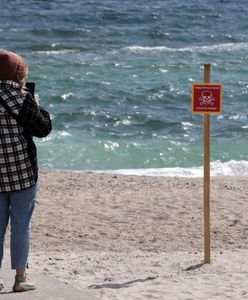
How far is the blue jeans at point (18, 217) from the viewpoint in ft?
21.7

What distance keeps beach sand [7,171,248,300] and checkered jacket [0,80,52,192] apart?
3.59 ft

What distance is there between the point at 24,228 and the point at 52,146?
9.60 meters

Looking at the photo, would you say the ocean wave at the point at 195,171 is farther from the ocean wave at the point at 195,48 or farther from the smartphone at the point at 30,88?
the ocean wave at the point at 195,48

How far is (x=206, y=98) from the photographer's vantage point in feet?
25.7

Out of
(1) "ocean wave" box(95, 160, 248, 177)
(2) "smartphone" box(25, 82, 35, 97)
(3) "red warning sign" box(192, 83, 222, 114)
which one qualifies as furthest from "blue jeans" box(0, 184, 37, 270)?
(1) "ocean wave" box(95, 160, 248, 177)

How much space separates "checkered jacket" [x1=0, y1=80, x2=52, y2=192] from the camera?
6.50m

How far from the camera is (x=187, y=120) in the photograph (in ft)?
61.3

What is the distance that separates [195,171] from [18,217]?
27.2 feet

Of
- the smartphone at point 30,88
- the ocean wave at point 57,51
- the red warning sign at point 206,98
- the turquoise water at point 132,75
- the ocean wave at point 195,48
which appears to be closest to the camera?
the smartphone at point 30,88

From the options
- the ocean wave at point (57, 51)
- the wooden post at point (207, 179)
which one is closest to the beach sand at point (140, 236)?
the wooden post at point (207, 179)

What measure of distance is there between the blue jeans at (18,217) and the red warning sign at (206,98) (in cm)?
176

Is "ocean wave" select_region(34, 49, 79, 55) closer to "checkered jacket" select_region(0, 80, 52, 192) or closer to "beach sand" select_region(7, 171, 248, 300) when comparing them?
"beach sand" select_region(7, 171, 248, 300)

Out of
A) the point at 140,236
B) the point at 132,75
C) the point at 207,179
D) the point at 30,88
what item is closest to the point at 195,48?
the point at 132,75

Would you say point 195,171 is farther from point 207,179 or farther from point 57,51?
point 57,51
